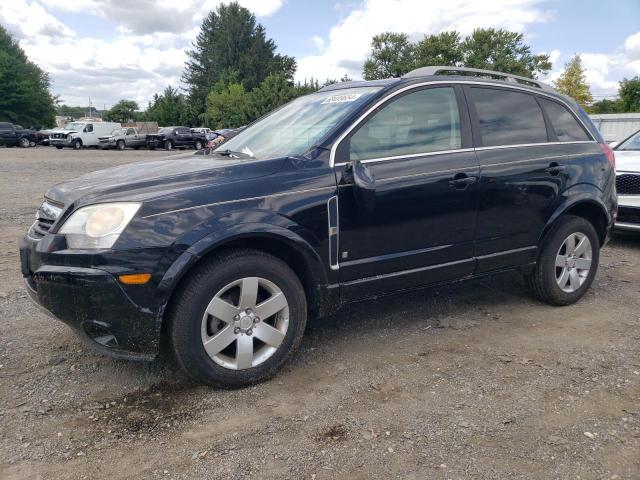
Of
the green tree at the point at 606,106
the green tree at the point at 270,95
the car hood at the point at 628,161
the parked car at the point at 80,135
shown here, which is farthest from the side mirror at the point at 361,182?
the green tree at the point at 606,106

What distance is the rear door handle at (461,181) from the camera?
12.1ft

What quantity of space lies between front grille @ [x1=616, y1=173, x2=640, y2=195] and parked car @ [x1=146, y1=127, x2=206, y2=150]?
108 ft

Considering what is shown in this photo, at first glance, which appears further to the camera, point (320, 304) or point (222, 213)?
point (320, 304)

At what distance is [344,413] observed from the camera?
112 inches

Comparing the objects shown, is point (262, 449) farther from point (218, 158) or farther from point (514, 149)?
point (514, 149)

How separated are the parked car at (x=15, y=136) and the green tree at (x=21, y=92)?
19157 mm

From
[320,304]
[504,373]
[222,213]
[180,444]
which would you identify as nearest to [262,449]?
[180,444]

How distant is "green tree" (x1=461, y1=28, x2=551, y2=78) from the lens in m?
60.8

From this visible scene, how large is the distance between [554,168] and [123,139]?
115 feet

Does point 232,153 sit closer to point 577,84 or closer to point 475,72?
point 475,72

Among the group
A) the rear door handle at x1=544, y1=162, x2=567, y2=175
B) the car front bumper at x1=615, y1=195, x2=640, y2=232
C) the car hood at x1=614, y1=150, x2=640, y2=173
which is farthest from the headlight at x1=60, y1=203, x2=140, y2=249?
the car hood at x1=614, y1=150, x2=640, y2=173

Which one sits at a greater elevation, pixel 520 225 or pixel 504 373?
pixel 520 225

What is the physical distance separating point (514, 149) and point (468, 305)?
4.47 feet

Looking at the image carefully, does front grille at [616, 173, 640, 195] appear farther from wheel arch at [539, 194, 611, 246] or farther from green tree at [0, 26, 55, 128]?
green tree at [0, 26, 55, 128]
